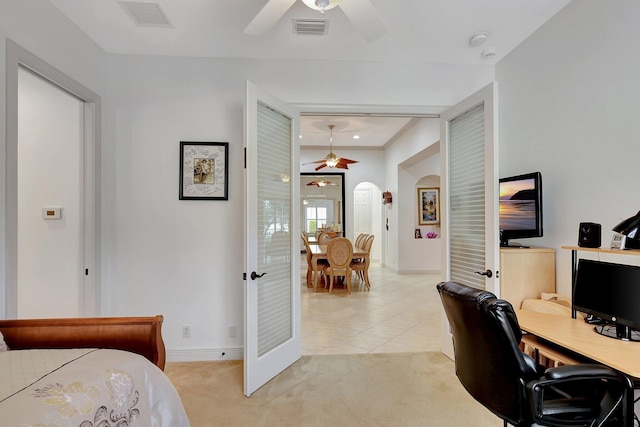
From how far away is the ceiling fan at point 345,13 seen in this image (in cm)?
179

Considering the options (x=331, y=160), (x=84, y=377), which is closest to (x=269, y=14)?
(x=84, y=377)

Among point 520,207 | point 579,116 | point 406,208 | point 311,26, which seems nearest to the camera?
point 579,116

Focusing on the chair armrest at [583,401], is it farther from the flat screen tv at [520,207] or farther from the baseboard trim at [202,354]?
the baseboard trim at [202,354]

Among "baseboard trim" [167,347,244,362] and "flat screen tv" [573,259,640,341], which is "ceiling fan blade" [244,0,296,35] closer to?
"flat screen tv" [573,259,640,341]

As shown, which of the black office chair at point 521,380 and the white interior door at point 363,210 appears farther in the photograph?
the white interior door at point 363,210

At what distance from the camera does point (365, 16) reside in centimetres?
188

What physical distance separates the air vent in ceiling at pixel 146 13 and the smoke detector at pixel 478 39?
2.40 metres

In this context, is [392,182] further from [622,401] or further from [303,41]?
[622,401]

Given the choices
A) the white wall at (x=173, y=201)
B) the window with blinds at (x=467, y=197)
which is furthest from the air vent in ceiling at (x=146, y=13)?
the window with blinds at (x=467, y=197)

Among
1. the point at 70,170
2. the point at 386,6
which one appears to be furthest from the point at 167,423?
the point at 386,6

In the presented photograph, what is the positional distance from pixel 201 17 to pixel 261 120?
2.77 ft

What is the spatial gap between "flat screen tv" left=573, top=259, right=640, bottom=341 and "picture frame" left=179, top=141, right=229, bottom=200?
104 inches

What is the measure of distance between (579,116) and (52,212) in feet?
13.4

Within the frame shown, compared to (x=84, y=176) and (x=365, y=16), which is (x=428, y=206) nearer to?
(x=365, y=16)
